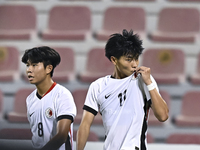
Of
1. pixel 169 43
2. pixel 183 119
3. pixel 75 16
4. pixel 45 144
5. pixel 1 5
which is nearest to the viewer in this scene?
pixel 45 144

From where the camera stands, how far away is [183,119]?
246cm

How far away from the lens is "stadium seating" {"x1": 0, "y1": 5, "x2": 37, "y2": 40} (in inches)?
124

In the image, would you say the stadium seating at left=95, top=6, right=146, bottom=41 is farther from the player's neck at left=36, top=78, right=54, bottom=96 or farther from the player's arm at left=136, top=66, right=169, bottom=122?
the player's arm at left=136, top=66, right=169, bottom=122

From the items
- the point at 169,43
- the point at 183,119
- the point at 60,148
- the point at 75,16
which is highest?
the point at 75,16

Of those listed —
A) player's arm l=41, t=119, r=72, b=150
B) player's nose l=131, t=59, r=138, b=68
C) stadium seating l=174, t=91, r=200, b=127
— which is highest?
player's nose l=131, t=59, r=138, b=68

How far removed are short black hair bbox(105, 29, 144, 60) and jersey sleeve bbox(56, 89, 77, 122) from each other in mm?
234

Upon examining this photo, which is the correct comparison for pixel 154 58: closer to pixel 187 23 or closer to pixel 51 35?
pixel 187 23

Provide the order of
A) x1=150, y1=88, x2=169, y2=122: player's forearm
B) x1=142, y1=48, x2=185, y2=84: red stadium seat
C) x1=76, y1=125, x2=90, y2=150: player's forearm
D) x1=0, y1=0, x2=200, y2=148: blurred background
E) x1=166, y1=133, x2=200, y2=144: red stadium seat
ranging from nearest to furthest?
x1=150, y1=88, x2=169, y2=122: player's forearm, x1=76, y1=125, x2=90, y2=150: player's forearm, x1=166, y1=133, x2=200, y2=144: red stadium seat, x1=0, y1=0, x2=200, y2=148: blurred background, x1=142, y1=48, x2=185, y2=84: red stadium seat

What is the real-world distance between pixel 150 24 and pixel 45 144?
2.10 metres

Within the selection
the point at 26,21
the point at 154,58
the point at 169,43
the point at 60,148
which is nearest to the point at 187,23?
the point at 169,43

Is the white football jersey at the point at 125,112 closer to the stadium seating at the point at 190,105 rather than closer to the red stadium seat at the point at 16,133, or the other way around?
the red stadium seat at the point at 16,133

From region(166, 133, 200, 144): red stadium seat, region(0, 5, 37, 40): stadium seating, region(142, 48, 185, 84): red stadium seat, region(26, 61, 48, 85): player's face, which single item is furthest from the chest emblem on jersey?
region(0, 5, 37, 40): stadium seating

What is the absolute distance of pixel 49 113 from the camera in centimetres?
140

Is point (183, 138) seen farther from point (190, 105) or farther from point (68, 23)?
point (68, 23)
